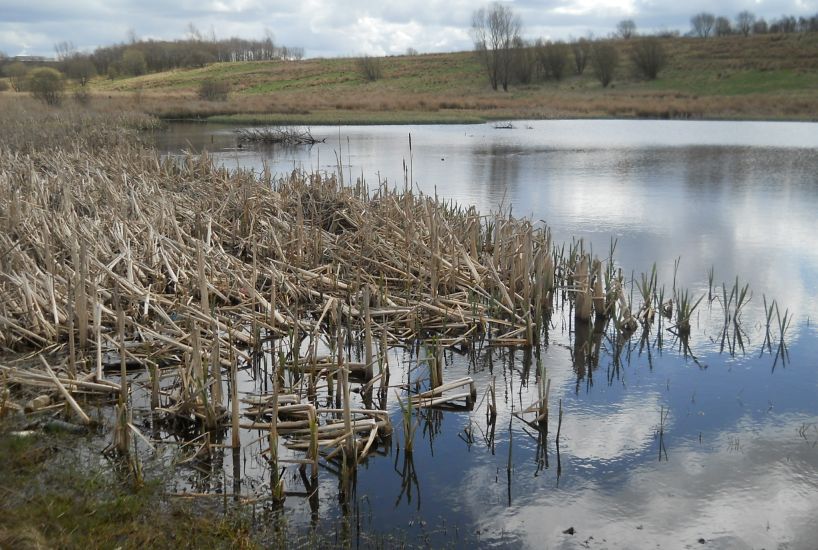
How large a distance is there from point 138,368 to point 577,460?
11.0ft

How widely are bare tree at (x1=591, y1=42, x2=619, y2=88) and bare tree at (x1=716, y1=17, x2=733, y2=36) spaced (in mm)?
A: 38246

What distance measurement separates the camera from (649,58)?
56844mm

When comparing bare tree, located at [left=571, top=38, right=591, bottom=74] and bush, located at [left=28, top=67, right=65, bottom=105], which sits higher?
bare tree, located at [left=571, top=38, right=591, bottom=74]

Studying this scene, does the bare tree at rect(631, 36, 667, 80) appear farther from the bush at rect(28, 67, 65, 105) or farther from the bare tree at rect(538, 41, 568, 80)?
the bush at rect(28, 67, 65, 105)

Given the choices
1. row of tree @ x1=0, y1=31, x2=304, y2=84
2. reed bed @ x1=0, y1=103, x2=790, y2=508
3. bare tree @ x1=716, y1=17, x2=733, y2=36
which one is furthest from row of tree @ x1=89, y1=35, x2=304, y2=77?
reed bed @ x1=0, y1=103, x2=790, y2=508

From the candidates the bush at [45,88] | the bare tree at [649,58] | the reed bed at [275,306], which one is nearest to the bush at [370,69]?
the bare tree at [649,58]

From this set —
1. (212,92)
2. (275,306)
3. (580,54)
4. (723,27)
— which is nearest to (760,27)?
(723,27)

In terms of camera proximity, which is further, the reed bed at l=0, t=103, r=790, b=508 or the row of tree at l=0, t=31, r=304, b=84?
the row of tree at l=0, t=31, r=304, b=84

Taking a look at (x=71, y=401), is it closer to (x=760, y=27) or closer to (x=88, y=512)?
(x=88, y=512)

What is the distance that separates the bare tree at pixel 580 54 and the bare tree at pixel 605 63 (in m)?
3.21

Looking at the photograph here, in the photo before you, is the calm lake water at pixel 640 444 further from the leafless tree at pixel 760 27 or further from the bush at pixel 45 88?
the leafless tree at pixel 760 27

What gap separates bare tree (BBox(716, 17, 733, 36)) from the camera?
293 ft

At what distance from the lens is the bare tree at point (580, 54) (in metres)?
62.8

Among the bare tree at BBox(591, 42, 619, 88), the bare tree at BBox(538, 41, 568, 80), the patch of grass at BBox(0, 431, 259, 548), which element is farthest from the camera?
the bare tree at BBox(538, 41, 568, 80)
